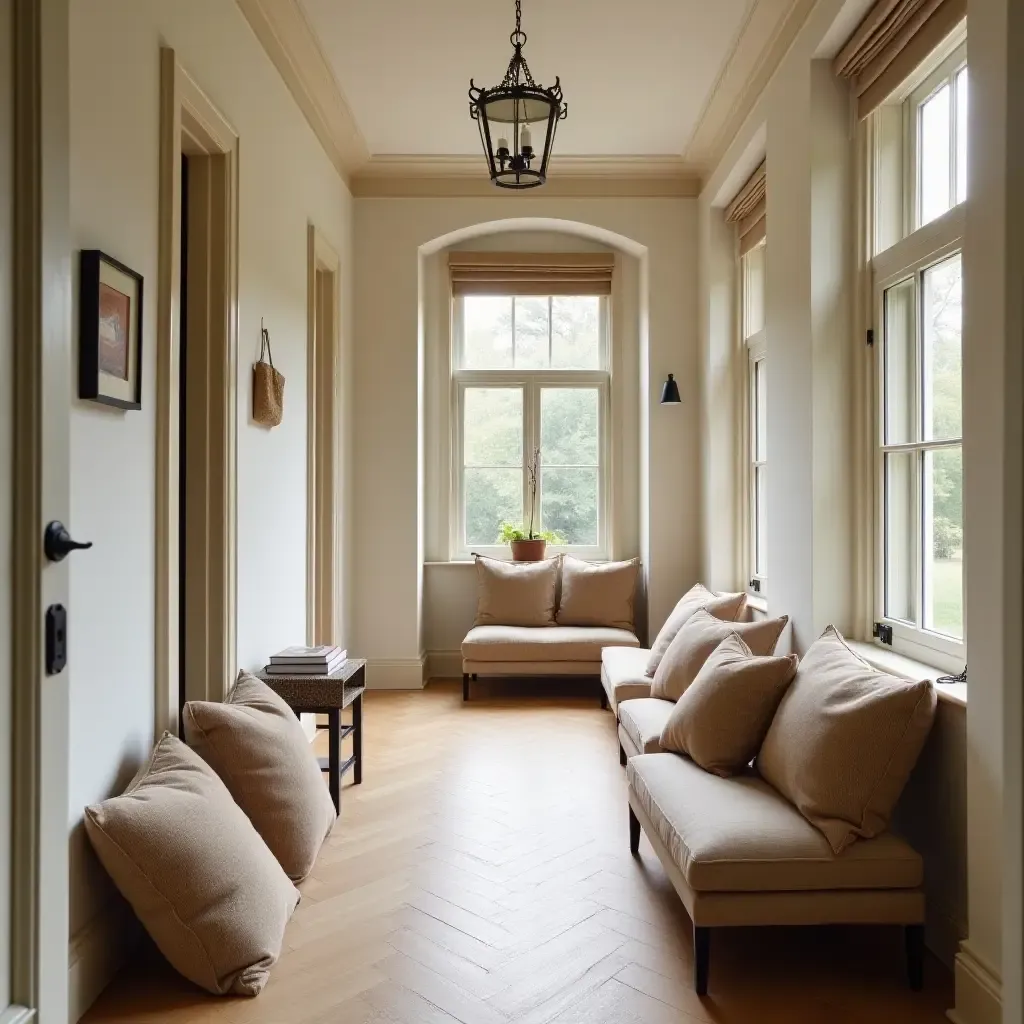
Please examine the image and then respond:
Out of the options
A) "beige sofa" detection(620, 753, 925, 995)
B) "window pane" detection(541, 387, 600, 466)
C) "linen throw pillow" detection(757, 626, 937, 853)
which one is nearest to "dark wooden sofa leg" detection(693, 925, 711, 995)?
"beige sofa" detection(620, 753, 925, 995)

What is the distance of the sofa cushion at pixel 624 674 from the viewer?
4355 millimetres

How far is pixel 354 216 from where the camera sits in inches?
237

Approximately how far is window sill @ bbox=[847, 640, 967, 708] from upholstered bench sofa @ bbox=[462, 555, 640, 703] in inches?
99.1

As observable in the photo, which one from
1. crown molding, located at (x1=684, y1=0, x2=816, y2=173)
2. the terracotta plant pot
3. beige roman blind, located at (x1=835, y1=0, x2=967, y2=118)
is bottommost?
the terracotta plant pot

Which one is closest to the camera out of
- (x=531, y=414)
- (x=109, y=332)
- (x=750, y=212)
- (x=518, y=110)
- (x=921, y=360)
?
(x=109, y=332)

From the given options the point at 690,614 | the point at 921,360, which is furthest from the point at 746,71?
the point at 690,614

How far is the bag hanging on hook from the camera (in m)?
3.69

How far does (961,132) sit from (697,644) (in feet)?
6.95

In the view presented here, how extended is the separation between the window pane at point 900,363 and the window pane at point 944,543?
0.21 metres

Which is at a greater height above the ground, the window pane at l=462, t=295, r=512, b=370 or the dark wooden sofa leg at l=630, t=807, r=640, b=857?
the window pane at l=462, t=295, r=512, b=370

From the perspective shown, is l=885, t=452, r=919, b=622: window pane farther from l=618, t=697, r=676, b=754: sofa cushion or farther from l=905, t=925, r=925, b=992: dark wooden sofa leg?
l=905, t=925, r=925, b=992: dark wooden sofa leg

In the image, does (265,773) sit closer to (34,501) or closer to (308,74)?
(34,501)

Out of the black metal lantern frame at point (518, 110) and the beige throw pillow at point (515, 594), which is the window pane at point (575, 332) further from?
the black metal lantern frame at point (518, 110)

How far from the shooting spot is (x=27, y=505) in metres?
1.51
